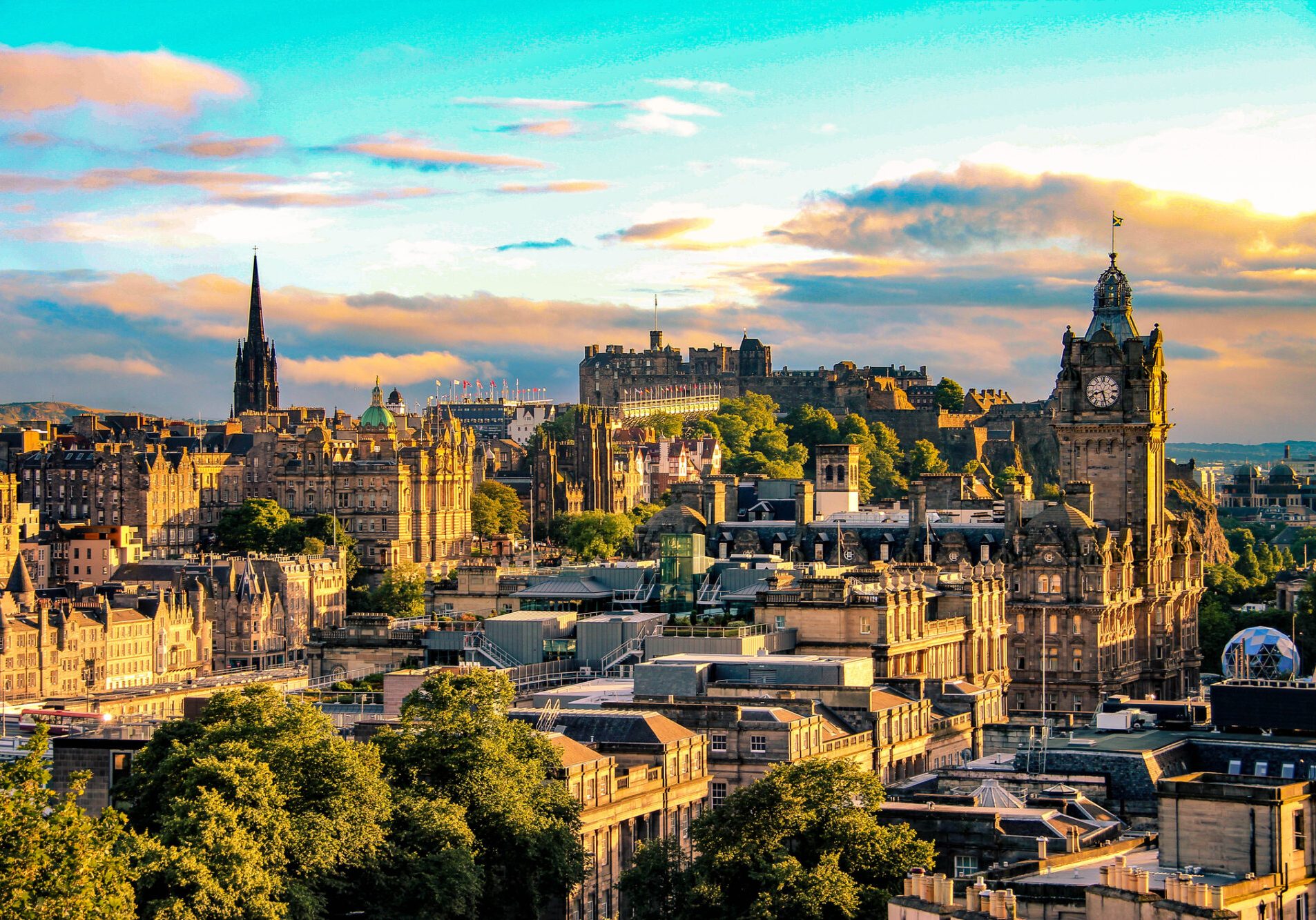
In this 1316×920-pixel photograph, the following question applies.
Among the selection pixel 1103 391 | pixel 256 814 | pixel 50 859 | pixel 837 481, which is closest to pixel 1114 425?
pixel 1103 391

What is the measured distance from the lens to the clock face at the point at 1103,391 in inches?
5773

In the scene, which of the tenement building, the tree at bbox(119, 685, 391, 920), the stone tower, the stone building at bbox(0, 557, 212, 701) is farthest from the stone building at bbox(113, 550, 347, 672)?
the tree at bbox(119, 685, 391, 920)

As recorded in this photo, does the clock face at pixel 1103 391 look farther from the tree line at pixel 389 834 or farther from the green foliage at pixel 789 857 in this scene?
the green foliage at pixel 789 857

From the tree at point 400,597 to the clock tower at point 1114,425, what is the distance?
44657 mm

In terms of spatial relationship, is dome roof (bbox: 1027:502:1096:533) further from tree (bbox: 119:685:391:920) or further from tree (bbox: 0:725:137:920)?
tree (bbox: 0:725:137:920)

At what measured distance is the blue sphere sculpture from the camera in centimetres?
10019

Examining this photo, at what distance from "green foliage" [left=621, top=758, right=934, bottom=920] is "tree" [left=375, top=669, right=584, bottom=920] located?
3.53 meters

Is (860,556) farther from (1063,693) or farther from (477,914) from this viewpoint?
(477,914)

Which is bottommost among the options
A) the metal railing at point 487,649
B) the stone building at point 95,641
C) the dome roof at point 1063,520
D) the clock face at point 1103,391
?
the stone building at point 95,641

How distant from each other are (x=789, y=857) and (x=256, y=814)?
15074 millimetres

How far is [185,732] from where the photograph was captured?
257 ft

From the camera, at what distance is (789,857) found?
220ft

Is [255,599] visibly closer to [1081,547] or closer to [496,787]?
[1081,547]

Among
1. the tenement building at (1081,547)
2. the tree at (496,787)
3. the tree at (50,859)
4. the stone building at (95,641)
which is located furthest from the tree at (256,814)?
the stone building at (95,641)
